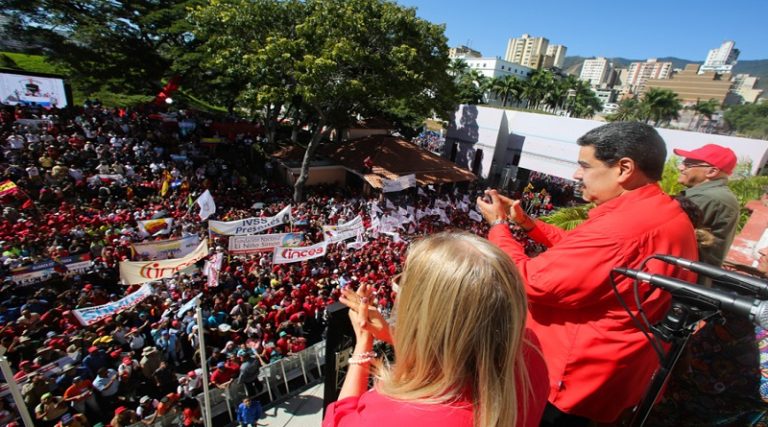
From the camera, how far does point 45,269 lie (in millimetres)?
7383

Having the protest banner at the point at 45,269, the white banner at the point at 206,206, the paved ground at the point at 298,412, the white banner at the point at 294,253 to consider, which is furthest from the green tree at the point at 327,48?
the paved ground at the point at 298,412

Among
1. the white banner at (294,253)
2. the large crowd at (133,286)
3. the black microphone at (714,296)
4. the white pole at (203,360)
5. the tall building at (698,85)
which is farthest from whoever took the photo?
the tall building at (698,85)

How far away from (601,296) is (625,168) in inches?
27.2

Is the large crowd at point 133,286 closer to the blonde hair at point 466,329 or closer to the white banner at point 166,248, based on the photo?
the white banner at point 166,248

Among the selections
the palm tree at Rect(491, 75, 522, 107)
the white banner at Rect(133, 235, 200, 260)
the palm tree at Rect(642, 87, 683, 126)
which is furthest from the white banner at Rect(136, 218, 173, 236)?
the palm tree at Rect(642, 87, 683, 126)

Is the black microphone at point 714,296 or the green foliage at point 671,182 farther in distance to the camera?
the green foliage at point 671,182

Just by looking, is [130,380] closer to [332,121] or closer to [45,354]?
[45,354]

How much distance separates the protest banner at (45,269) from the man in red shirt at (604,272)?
29.9 feet

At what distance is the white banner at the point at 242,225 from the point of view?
9840mm

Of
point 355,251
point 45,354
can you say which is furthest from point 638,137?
point 355,251

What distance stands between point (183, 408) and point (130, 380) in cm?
113

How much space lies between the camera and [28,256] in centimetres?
870

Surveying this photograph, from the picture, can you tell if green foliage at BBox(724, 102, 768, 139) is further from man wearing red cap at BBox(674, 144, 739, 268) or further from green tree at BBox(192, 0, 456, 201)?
man wearing red cap at BBox(674, 144, 739, 268)

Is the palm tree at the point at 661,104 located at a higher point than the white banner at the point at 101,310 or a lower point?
higher
